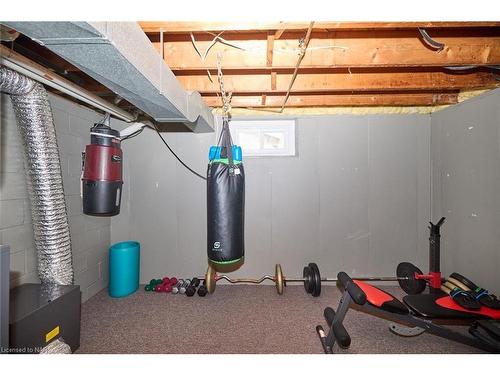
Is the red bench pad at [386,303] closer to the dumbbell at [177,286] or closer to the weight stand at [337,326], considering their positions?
the weight stand at [337,326]

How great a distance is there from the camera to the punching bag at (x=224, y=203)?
7.55ft

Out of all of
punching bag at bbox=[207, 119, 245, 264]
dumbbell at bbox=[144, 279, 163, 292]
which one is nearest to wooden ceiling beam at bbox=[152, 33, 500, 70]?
punching bag at bbox=[207, 119, 245, 264]

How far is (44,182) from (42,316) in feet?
3.09

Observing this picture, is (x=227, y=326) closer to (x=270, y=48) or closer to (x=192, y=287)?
(x=192, y=287)

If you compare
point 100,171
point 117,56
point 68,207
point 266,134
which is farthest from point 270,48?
point 68,207

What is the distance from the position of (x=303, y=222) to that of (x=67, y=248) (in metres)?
2.52

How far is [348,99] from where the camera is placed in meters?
3.10

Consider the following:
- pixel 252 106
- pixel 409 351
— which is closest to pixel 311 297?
pixel 409 351

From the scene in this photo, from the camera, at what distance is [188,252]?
3.37 metres

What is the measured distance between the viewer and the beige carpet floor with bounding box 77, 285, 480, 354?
81.4 inches

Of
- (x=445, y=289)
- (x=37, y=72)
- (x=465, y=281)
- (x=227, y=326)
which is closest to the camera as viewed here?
(x=37, y=72)

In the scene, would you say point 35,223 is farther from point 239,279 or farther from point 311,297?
point 311,297

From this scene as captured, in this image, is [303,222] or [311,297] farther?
[303,222]
